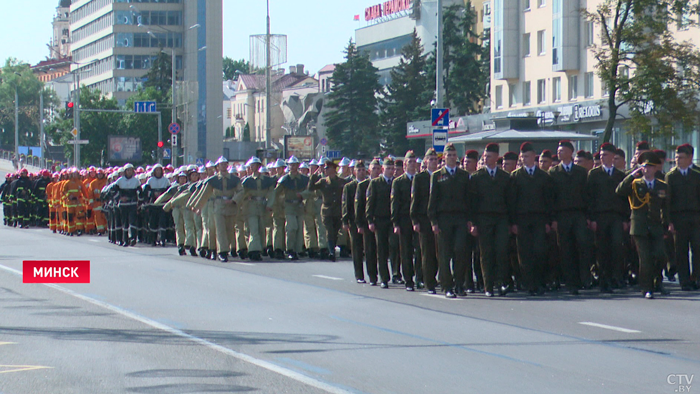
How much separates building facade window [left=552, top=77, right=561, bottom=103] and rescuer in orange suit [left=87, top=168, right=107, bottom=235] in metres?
34.6

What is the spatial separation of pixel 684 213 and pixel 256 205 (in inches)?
368

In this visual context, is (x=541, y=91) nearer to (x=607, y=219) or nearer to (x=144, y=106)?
(x=144, y=106)

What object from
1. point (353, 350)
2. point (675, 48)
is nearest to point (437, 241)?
point (353, 350)

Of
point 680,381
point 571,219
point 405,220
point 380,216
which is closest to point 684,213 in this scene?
point 571,219

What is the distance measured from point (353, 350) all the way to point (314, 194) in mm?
12253

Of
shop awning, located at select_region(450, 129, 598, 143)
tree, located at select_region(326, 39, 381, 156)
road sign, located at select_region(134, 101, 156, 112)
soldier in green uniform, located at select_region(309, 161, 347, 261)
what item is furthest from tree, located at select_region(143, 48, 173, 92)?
soldier in green uniform, located at select_region(309, 161, 347, 261)

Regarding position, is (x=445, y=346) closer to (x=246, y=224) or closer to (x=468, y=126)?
(x=246, y=224)

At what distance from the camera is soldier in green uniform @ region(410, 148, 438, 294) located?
15.1 m

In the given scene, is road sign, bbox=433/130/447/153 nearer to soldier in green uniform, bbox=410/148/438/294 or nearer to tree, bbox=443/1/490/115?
soldier in green uniform, bbox=410/148/438/294

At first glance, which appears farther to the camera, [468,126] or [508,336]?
[468,126]

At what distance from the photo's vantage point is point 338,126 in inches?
3718

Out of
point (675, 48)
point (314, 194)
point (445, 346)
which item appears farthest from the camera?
point (675, 48)

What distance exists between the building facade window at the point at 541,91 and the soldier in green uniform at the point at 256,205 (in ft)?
144

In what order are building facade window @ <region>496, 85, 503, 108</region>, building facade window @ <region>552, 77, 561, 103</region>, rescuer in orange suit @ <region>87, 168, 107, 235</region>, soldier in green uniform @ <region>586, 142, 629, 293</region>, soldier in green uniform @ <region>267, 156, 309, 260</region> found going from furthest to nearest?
building facade window @ <region>496, 85, 503, 108</region> < building facade window @ <region>552, 77, 561, 103</region> < rescuer in orange suit @ <region>87, 168, 107, 235</region> < soldier in green uniform @ <region>267, 156, 309, 260</region> < soldier in green uniform @ <region>586, 142, 629, 293</region>
